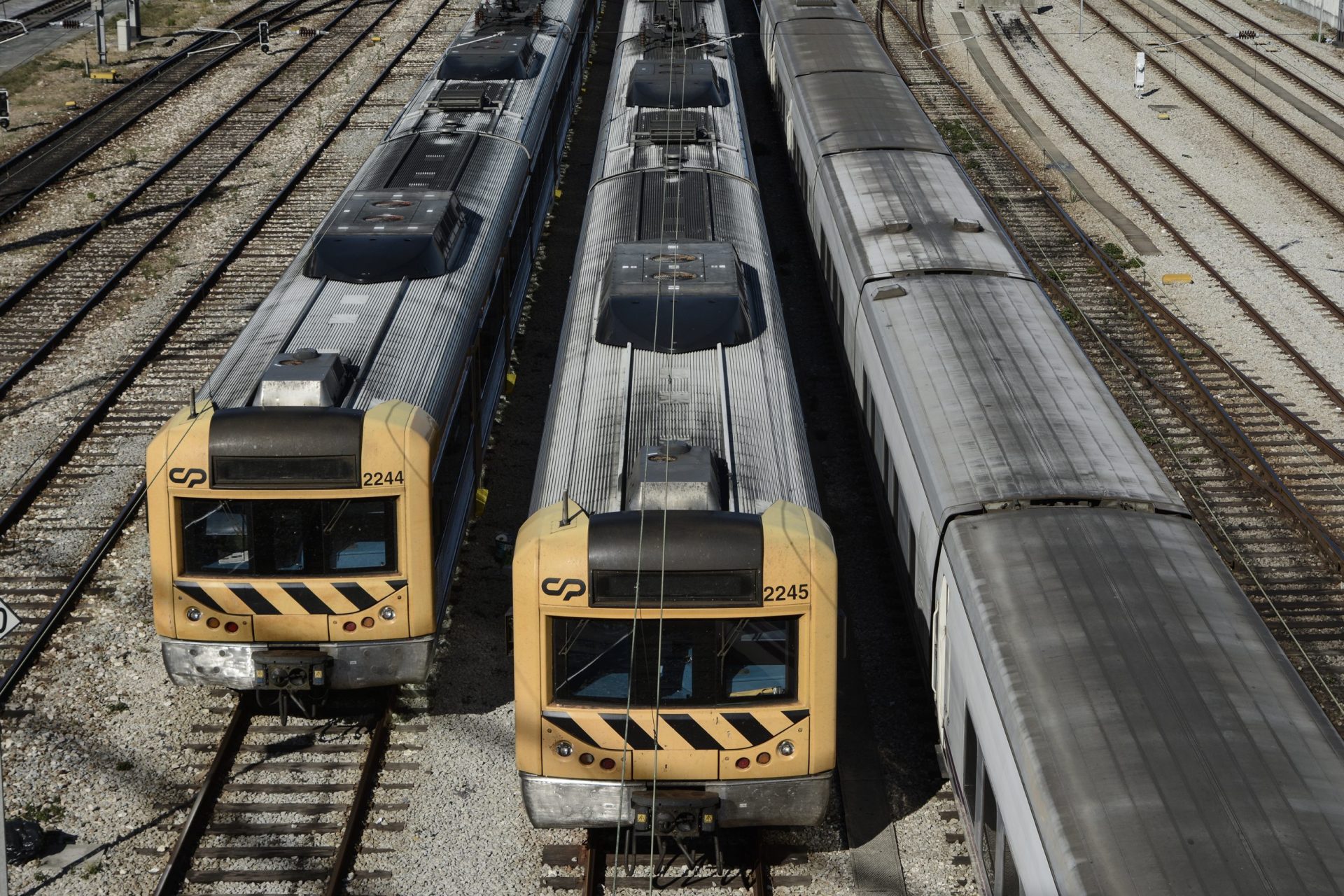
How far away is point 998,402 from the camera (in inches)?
507

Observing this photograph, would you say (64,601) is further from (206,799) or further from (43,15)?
(43,15)

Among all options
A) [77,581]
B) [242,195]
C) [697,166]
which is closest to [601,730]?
[77,581]

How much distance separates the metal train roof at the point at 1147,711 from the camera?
7.55m

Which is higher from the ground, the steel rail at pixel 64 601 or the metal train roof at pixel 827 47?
the metal train roof at pixel 827 47

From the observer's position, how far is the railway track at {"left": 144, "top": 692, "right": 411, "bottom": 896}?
1098 centimetres

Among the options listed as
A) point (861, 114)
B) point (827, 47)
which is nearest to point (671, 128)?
point (861, 114)

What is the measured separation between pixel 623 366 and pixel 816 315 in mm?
9668

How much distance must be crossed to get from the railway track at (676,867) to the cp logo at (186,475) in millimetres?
3981

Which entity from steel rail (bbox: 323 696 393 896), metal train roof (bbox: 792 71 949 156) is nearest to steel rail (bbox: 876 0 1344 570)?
metal train roof (bbox: 792 71 949 156)

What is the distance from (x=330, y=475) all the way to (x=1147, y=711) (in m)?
6.35

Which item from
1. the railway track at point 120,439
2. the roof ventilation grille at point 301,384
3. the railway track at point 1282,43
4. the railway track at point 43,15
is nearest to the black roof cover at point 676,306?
the roof ventilation grille at point 301,384

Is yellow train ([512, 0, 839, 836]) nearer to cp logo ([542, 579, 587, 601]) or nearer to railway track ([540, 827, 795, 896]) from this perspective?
cp logo ([542, 579, 587, 601])

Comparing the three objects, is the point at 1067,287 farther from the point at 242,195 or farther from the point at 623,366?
the point at 242,195

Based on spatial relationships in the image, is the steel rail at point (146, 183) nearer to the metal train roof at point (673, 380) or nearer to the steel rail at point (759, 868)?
the metal train roof at point (673, 380)
